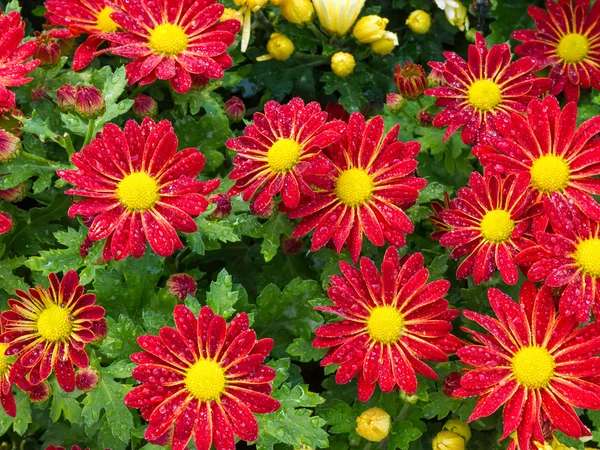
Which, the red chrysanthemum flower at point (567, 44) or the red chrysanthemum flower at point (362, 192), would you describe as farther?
the red chrysanthemum flower at point (567, 44)

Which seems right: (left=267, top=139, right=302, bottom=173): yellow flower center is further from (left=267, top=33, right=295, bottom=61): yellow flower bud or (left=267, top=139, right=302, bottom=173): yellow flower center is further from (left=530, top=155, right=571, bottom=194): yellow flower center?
(left=267, top=33, right=295, bottom=61): yellow flower bud

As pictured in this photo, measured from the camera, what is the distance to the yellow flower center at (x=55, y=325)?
5.14 feet

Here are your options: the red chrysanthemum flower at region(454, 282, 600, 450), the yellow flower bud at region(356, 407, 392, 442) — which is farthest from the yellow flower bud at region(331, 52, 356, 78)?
the yellow flower bud at region(356, 407, 392, 442)

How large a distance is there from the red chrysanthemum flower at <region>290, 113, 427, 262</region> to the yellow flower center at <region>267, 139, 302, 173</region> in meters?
0.07

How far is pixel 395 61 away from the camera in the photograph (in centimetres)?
234

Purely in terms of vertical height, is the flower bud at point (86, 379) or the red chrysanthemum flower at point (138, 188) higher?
the red chrysanthemum flower at point (138, 188)

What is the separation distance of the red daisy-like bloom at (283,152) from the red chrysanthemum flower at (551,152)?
1.15 feet

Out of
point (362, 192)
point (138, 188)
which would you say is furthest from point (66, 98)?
point (362, 192)

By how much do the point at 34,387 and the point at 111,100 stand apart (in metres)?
0.66

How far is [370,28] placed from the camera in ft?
6.65

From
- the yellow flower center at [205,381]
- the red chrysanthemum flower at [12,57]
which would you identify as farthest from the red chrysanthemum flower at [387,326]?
the red chrysanthemum flower at [12,57]

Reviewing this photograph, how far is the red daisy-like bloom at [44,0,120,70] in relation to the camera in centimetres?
187

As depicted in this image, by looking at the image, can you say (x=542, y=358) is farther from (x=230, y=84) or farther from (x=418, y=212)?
(x=230, y=84)

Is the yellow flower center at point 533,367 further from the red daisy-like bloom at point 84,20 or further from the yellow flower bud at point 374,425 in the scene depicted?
the red daisy-like bloom at point 84,20
